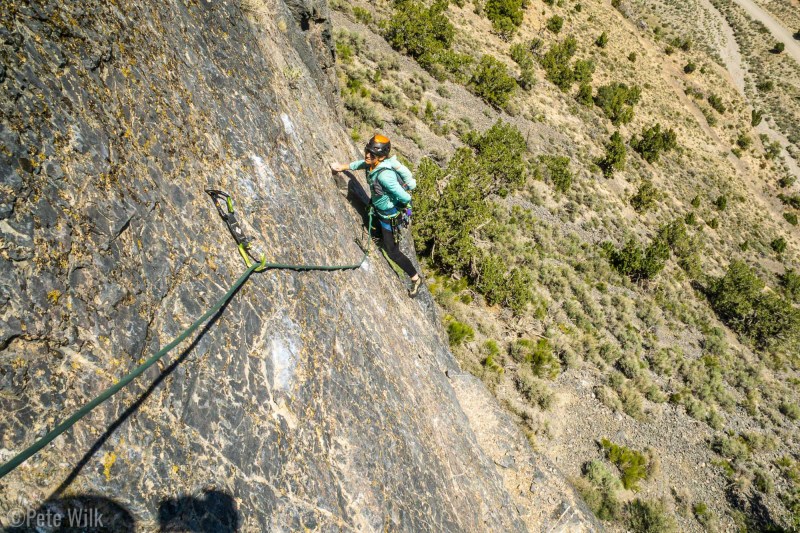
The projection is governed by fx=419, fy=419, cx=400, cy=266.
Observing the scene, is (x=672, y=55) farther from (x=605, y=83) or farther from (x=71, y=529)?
(x=71, y=529)

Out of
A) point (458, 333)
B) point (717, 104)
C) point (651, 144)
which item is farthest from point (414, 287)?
point (717, 104)

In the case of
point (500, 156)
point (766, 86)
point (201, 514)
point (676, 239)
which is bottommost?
point (676, 239)

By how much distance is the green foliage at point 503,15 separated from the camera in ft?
120

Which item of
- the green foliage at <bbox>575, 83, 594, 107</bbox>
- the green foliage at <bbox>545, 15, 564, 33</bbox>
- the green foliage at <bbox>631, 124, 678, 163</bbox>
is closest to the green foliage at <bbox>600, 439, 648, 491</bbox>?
the green foliage at <bbox>631, 124, 678, 163</bbox>

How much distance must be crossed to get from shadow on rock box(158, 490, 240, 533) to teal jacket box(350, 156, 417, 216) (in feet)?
13.2

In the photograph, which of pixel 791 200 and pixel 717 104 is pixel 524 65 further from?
pixel 791 200

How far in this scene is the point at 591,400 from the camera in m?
14.3

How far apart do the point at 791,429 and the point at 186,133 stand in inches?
976

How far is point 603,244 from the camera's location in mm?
24656

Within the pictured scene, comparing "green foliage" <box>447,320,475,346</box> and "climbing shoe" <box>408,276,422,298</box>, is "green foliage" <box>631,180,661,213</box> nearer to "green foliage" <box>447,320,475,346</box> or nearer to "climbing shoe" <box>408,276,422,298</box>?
"green foliage" <box>447,320,475,346</box>

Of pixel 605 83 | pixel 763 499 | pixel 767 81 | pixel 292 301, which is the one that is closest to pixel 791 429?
pixel 763 499

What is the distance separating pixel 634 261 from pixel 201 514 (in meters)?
25.0

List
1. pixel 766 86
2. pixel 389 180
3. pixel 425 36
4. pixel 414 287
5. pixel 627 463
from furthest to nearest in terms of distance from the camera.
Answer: pixel 766 86
pixel 425 36
pixel 627 463
pixel 414 287
pixel 389 180

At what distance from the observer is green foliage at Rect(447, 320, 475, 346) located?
12.5m
